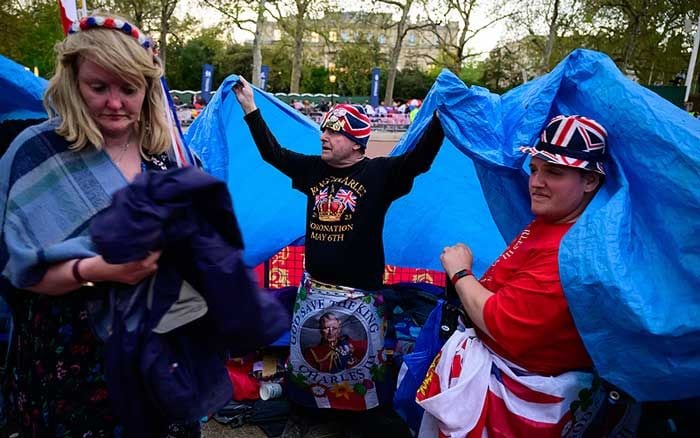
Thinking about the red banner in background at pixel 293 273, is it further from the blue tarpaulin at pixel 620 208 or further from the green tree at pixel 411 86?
the green tree at pixel 411 86

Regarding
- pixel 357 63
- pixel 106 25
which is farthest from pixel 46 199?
pixel 357 63

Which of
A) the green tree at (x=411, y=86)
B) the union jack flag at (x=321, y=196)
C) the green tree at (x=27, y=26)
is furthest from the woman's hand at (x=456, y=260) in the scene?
the green tree at (x=411, y=86)

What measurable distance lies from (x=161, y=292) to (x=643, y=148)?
1520 mm

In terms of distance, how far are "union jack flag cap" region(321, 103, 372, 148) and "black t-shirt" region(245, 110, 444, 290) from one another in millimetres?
141

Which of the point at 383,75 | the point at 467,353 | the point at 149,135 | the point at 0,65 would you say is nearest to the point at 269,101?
the point at 0,65

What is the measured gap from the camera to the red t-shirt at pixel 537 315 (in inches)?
64.7

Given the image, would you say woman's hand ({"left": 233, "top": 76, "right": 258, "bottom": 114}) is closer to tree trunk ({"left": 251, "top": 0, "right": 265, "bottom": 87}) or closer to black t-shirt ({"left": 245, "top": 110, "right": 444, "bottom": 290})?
black t-shirt ({"left": 245, "top": 110, "right": 444, "bottom": 290})

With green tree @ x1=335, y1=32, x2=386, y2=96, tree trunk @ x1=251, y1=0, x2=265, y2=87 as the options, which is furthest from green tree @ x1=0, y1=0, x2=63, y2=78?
green tree @ x1=335, y1=32, x2=386, y2=96

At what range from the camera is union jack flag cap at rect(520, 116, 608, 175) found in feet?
5.58

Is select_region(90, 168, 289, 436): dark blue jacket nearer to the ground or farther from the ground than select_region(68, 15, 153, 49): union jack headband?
nearer to the ground

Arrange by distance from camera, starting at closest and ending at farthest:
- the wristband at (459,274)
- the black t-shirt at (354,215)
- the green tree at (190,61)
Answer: the wristband at (459,274)
the black t-shirt at (354,215)
the green tree at (190,61)

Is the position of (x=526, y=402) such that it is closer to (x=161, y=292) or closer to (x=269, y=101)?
(x=161, y=292)

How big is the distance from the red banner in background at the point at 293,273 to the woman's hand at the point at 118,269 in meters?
2.79

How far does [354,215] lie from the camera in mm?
2537
